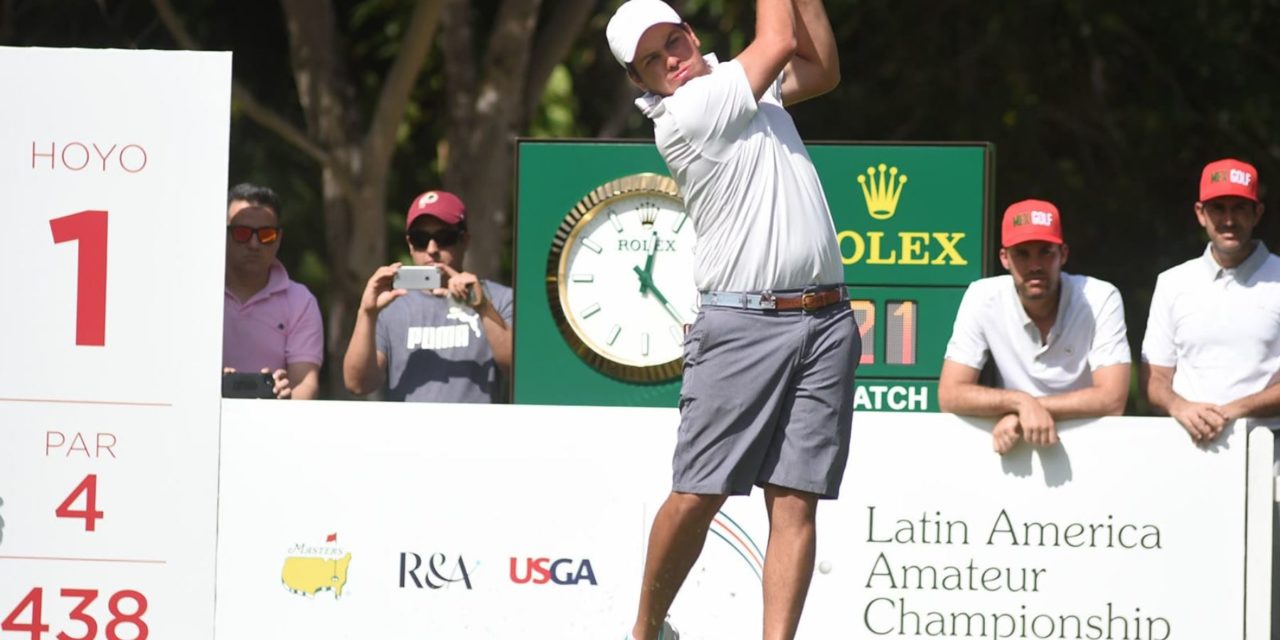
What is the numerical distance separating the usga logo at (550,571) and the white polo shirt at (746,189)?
1428 millimetres

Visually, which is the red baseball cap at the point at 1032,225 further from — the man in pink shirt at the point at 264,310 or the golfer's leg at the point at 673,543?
the man in pink shirt at the point at 264,310

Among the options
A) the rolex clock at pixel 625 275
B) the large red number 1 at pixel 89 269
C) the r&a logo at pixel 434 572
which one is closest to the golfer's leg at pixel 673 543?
the r&a logo at pixel 434 572

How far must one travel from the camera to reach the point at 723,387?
17.6ft

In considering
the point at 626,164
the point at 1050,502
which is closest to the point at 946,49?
the point at 626,164

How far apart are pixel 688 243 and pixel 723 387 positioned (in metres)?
2.09

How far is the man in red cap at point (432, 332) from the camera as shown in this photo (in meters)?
7.17

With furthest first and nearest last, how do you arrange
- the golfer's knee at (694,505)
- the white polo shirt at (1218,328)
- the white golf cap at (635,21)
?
the white polo shirt at (1218,328), the golfer's knee at (694,505), the white golf cap at (635,21)

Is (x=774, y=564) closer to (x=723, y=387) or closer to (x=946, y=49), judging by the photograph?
(x=723, y=387)

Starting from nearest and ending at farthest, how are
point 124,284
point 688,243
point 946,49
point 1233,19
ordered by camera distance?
1. point 124,284
2. point 688,243
3. point 1233,19
4. point 946,49

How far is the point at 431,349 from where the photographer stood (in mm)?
7258

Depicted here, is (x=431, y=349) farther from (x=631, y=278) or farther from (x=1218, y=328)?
(x=1218, y=328)

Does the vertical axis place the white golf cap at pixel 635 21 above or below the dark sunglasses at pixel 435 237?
above

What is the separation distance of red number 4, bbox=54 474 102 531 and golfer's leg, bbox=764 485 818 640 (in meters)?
2.05

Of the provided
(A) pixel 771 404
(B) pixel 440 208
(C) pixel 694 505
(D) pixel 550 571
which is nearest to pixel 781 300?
(A) pixel 771 404
